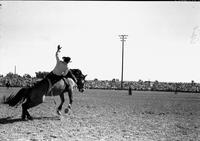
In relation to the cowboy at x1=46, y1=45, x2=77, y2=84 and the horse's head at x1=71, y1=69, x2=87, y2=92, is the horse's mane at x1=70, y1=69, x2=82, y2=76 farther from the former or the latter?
the cowboy at x1=46, y1=45, x2=77, y2=84

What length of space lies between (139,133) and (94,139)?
1.62m

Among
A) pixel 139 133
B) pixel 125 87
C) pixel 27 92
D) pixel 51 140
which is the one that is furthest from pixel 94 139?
pixel 125 87

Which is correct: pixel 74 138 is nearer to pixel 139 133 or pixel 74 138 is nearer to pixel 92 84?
pixel 139 133

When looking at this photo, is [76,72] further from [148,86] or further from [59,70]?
[148,86]

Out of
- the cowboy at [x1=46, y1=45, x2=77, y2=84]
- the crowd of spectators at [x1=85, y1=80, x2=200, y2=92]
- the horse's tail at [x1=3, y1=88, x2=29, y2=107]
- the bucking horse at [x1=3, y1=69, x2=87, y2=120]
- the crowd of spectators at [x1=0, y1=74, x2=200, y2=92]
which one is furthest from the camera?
the crowd of spectators at [x1=85, y1=80, x2=200, y2=92]

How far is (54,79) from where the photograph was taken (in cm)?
1026

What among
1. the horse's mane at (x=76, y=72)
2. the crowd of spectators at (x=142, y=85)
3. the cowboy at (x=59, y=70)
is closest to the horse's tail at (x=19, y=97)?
the cowboy at (x=59, y=70)

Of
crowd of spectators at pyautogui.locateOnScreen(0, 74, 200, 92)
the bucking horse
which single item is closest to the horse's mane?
the bucking horse

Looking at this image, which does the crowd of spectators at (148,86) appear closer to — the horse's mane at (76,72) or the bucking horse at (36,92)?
the horse's mane at (76,72)

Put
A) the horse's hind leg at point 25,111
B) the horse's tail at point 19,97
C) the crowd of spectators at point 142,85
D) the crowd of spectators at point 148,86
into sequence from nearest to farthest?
the horse's hind leg at point 25,111, the horse's tail at point 19,97, the crowd of spectators at point 142,85, the crowd of spectators at point 148,86

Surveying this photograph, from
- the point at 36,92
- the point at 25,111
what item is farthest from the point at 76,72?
the point at 25,111

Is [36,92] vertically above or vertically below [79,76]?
below

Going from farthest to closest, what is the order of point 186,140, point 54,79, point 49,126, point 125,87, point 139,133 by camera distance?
1. point 125,87
2. point 54,79
3. point 49,126
4. point 139,133
5. point 186,140

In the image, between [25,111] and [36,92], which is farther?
[25,111]
